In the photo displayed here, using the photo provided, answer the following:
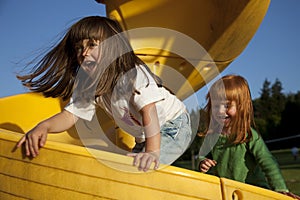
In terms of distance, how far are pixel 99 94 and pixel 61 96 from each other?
47cm

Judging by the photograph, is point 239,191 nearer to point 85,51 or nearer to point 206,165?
point 206,165

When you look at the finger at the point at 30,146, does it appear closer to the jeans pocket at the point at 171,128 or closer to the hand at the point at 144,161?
the hand at the point at 144,161

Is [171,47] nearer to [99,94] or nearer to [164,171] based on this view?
[99,94]

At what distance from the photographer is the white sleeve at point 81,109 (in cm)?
175

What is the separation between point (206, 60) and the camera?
2.39 m

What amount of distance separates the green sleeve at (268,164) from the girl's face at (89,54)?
69 centimetres

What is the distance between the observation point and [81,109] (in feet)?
5.84

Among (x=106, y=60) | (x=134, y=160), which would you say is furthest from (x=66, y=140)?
(x=134, y=160)

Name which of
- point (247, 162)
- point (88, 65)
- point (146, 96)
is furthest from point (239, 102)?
point (88, 65)

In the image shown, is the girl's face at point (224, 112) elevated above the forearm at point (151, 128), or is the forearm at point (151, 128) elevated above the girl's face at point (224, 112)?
the girl's face at point (224, 112)

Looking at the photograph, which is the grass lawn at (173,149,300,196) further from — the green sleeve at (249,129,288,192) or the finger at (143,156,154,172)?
the finger at (143,156,154,172)

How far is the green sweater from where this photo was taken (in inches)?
66.2

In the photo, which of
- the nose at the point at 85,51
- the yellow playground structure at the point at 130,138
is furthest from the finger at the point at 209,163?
the nose at the point at 85,51

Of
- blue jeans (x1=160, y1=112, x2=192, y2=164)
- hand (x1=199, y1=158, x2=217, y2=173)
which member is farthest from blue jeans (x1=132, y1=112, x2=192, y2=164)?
hand (x1=199, y1=158, x2=217, y2=173)
